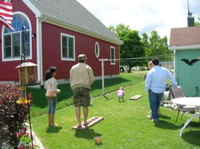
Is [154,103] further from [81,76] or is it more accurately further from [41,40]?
[41,40]

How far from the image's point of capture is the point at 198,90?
30.3 ft

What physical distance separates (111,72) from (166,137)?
16436 mm

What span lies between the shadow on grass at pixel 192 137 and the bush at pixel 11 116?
3.36m

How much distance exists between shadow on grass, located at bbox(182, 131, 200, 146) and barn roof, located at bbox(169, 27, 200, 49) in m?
5.00

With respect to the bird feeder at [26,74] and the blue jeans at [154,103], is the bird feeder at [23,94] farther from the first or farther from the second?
A: the blue jeans at [154,103]

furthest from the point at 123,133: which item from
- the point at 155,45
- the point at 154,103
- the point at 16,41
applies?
the point at 155,45

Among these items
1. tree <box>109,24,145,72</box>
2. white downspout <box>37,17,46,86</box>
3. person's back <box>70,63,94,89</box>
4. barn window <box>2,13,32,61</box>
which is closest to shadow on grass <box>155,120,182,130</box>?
person's back <box>70,63,94,89</box>

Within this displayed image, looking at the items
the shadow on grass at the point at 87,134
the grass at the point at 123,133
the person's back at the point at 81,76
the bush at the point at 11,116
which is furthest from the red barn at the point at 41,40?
the bush at the point at 11,116

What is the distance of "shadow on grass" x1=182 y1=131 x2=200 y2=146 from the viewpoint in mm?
4462

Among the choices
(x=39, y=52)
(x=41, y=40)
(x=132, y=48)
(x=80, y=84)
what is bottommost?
(x=80, y=84)

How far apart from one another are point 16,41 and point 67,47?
315 cm

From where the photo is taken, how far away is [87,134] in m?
5.04

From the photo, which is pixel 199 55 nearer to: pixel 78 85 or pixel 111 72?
pixel 78 85

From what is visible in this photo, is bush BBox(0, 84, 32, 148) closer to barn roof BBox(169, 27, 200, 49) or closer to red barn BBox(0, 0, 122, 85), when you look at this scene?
red barn BBox(0, 0, 122, 85)
